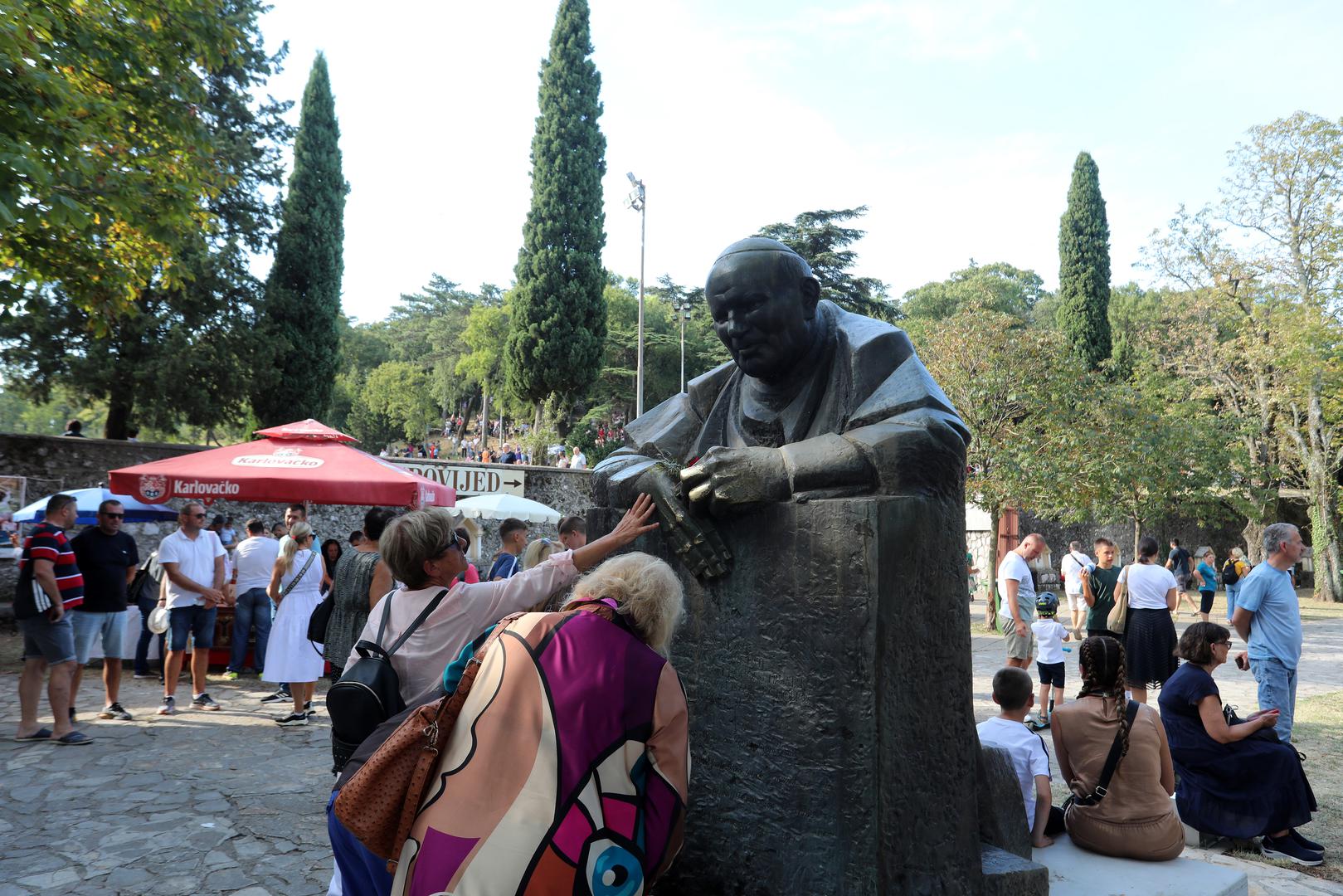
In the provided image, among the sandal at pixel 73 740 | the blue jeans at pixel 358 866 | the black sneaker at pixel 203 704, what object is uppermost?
the blue jeans at pixel 358 866

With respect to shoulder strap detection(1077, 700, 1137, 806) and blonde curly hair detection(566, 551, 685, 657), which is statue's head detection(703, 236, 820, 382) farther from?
shoulder strap detection(1077, 700, 1137, 806)

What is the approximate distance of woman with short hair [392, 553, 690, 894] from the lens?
1.81 metres

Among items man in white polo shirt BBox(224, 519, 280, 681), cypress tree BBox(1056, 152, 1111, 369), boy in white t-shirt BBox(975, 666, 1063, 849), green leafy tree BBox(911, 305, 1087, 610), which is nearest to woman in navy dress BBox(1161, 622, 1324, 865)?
boy in white t-shirt BBox(975, 666, 1063, 849)

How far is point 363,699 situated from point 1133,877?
2.75 m

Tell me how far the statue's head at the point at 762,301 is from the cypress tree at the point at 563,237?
20.8m

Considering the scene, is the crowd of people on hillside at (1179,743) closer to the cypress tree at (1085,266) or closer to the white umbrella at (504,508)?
the white umbrella at (504,508)

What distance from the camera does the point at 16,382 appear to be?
1731 centimetres

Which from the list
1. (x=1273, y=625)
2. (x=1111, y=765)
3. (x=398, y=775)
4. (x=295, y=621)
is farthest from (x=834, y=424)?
(x=295, y=621)

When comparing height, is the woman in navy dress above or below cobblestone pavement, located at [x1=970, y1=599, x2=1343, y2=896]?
above

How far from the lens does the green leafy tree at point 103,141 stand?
19.8 ft

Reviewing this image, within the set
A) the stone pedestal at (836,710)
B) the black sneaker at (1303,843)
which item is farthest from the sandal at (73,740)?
the black sneaker at (1303,843)

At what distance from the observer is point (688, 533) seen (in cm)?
263

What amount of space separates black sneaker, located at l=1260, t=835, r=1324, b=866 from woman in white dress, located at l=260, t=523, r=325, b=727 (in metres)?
6.63

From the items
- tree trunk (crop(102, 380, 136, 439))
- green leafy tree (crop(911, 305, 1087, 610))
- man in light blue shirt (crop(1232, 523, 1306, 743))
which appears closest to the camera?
man in light blue shirt (crop(1232, 523, 1306, 743))
